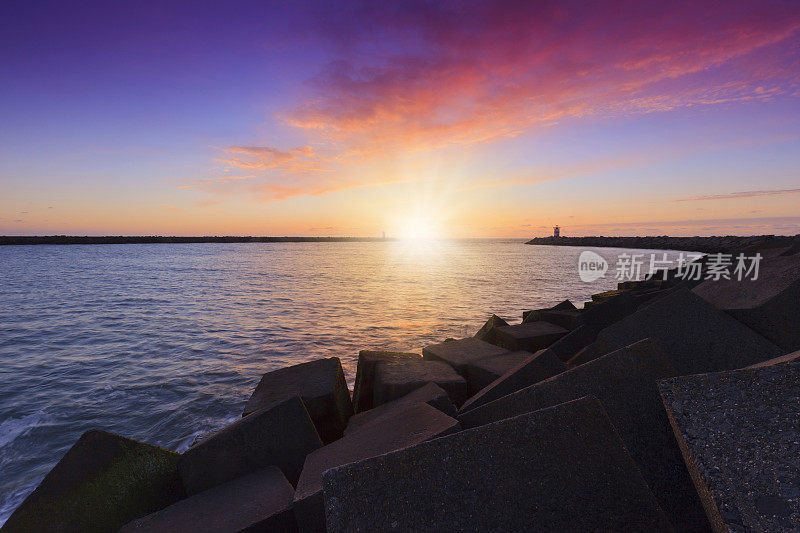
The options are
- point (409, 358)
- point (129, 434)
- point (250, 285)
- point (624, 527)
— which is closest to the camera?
point (624, 527)

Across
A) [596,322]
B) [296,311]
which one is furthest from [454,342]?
[296,311]

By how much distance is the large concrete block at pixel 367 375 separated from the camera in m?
5.04

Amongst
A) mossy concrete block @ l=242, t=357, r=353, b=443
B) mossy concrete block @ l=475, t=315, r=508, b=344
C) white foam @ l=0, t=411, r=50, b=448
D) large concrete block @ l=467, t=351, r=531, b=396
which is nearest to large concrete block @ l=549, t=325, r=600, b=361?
large concrete block @ l=467, t=351, r=531, b=396

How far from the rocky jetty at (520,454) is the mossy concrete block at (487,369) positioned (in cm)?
9

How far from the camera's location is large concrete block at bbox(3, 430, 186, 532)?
2.69m

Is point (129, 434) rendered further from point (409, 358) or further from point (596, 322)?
point (596, 322)

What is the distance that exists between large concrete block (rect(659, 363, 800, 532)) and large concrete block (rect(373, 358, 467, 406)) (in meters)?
2.79

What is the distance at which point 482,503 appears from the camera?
4.67ft

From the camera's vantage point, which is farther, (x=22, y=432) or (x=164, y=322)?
(x=164, y=322)

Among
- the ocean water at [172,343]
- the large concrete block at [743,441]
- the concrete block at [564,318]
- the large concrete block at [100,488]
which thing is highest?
the large concrete block at [743,441]

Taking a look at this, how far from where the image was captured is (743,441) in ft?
4.67

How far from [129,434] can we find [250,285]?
59.7 feet

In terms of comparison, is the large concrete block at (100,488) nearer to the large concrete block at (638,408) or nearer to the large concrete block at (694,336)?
the large concrete block at (638,408)

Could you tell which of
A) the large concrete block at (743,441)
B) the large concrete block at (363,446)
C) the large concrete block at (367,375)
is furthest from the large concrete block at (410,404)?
the large concrete block at (743,441)
